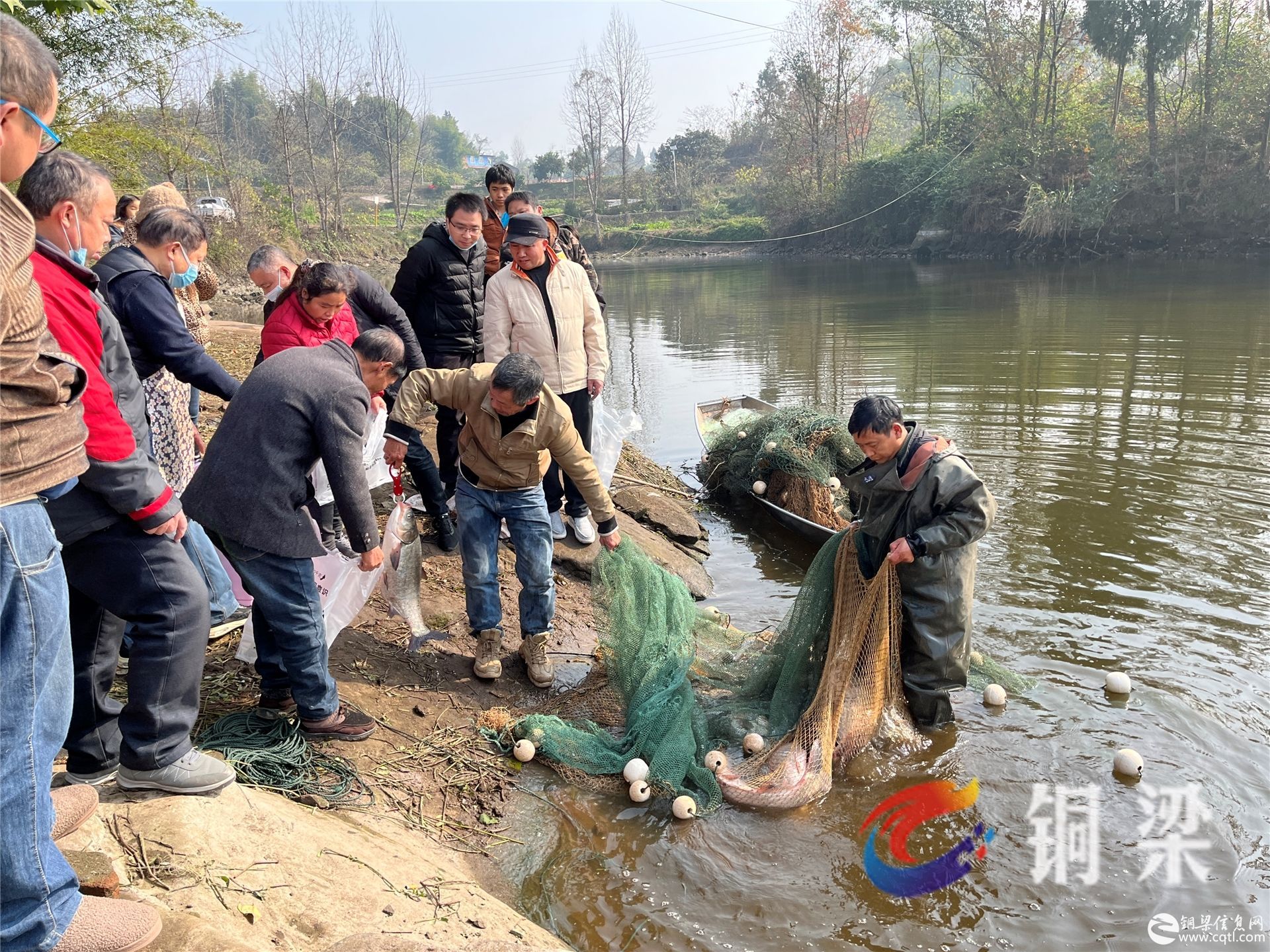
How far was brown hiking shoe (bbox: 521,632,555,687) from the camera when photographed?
4.96 metres

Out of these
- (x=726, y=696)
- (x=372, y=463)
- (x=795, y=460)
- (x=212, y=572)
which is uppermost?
(x=372, y=463)

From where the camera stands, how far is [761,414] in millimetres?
10773

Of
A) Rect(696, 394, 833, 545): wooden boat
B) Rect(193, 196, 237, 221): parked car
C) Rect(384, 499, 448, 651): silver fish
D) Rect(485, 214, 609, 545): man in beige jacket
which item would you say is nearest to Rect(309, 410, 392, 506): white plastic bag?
Rect(384, 499, 448, 651): silver fish

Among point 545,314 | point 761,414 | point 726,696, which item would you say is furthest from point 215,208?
point 726,696

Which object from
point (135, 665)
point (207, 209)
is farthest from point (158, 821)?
point (207, 209)

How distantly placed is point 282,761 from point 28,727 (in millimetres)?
1812

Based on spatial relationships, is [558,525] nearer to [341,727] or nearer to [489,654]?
[489,654]

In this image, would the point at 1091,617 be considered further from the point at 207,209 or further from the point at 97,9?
the point at 207,209

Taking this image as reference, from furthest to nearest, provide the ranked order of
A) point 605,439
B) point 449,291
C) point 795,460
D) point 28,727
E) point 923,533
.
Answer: point 795,460 < point 605,439 < point 449,291 < point 923,533 < point 28,727

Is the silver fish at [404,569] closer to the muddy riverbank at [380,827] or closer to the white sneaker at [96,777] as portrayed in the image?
the muddy riverbank at [380,827]

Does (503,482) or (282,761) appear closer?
(282,761)

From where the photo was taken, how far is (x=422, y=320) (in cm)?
595

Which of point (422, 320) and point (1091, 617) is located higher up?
point (422, 320)

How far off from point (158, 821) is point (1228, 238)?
33.8 m
